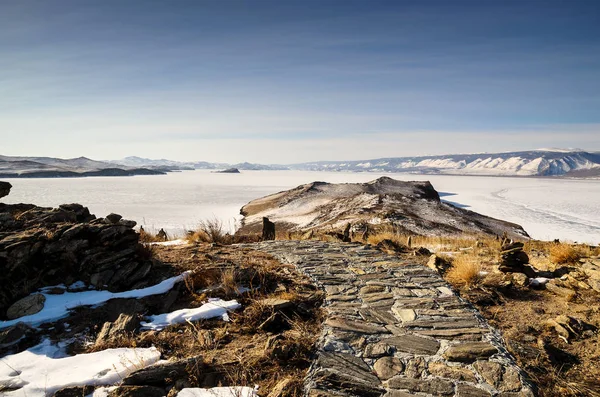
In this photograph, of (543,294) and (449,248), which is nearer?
(543,294)

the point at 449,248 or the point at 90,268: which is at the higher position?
the point at 90,268

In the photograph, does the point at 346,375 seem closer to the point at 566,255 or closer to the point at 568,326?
the point at 568,326

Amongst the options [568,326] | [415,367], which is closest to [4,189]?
[415,367]

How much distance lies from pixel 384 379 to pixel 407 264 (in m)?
4.02

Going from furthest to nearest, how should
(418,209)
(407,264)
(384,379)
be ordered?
(418,209)
(407,264)
(384,379)

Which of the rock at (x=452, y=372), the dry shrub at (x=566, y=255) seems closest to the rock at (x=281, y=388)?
the rock at (x=452, y=372)

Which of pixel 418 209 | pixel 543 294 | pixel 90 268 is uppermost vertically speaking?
pixel 90 268

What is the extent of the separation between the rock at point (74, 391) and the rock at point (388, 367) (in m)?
2.72

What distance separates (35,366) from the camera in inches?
145

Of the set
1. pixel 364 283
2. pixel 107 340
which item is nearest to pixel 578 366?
pixel 364 283

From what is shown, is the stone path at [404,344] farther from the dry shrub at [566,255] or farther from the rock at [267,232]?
the rock at [267,232]

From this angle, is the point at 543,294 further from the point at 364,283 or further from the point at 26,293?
the point at 26,293

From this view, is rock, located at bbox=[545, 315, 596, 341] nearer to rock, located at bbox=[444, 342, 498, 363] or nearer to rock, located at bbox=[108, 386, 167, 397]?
rock, located at bbox=[444, 342, 498, 363]

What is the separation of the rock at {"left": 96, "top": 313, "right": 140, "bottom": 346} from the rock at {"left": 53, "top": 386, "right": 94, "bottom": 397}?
89 cm
